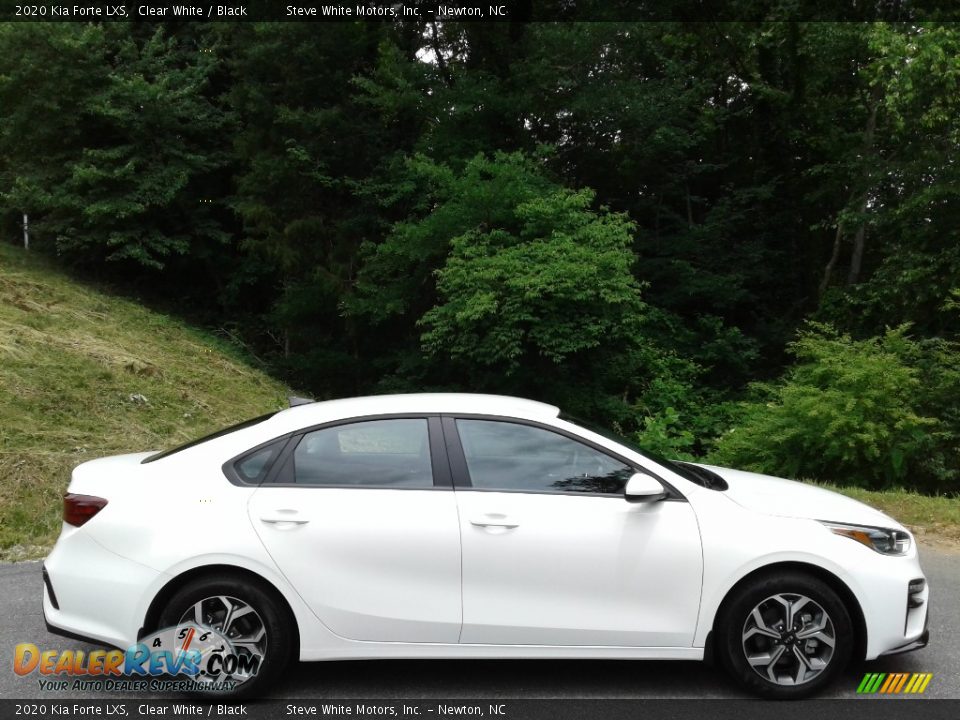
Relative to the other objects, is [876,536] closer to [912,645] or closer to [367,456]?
[912,645]

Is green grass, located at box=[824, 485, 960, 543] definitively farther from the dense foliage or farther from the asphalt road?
the dense foliage

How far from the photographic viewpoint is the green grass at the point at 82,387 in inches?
328

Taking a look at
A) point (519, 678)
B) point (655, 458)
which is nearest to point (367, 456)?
point (519, 678)

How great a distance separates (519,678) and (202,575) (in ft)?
5.71

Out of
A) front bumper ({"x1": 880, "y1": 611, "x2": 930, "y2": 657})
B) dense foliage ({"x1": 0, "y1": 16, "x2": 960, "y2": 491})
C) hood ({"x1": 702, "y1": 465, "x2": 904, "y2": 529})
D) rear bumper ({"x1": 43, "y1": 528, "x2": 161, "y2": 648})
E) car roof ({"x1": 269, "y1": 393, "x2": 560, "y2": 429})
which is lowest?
front bumper ({"x1": 880, "y1": 611, "x2": 930, "y2": 657})

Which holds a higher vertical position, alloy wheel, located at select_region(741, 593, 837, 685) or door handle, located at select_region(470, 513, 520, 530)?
door handle, located at select_region(470, 513, 520, 530)

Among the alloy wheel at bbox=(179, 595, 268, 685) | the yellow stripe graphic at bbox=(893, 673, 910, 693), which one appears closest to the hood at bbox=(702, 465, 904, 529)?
the yellow stripe graphic at bbox=(893, 673, 910, 693)

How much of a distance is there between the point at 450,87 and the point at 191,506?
1726 centimetres

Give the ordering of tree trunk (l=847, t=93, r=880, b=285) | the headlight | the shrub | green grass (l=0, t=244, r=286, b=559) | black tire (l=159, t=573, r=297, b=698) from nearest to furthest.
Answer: black tire (l=159, t=573, r=297, b=698) → the headlight → green grass (l=0, t=244, r=286, b=559) → the shrub → tree trunk (l=847, t=93, r=880, b=285)

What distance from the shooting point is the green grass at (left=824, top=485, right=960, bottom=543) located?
24.7 ft

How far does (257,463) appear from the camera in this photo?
13.9ft

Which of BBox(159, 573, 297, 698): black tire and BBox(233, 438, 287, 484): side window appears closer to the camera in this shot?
BBox(159, 573, 297, 698): black tire

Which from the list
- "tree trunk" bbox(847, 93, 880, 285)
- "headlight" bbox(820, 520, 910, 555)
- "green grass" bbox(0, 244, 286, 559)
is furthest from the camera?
"tree trunk" bbox(847, 93, 880, 285)

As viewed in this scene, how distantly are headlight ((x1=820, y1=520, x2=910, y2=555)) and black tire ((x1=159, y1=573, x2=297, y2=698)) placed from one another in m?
2.79
